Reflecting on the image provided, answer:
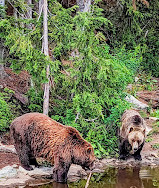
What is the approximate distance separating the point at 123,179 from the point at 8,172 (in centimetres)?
263

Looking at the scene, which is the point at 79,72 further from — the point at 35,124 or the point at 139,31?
the point at 139,31

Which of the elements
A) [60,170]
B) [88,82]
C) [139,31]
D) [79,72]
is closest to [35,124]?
[60,170]

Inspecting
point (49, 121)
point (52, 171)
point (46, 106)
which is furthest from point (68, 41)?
point (52, 171)

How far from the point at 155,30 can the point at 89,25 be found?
9.71m

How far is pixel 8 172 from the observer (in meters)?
7.52

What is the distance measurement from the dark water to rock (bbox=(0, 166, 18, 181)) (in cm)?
73

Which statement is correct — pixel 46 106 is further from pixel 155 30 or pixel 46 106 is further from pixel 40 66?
pixel 155 30

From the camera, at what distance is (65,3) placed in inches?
685

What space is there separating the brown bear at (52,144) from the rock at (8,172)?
1.10ft

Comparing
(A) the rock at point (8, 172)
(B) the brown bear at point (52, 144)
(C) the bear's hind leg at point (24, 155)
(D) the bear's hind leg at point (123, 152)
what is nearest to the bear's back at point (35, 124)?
(B) the brown bear at point (52, 144)

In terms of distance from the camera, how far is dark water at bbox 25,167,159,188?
7.47m

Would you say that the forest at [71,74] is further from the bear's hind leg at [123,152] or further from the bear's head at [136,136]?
the bear's head at [136,136]

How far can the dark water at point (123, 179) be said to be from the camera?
24.5 ft

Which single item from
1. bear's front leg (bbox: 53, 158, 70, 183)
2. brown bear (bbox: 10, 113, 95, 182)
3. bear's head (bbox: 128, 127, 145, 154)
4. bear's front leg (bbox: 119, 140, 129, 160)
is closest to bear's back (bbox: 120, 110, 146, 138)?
bear's head (bbox: 128, 127, 145, 154)
